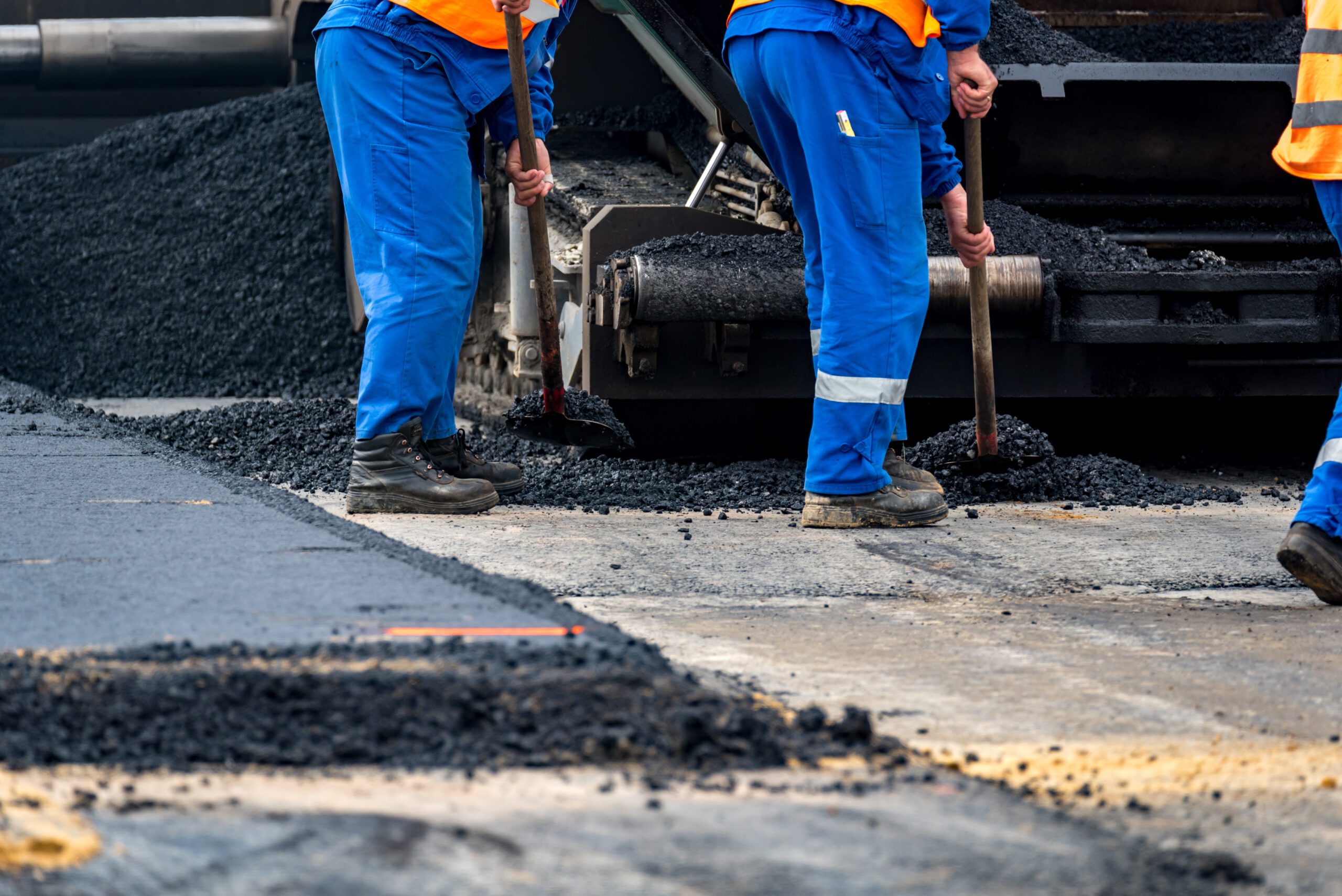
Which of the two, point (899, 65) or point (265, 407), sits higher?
point (899, 65)

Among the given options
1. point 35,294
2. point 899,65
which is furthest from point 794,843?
point 35,294

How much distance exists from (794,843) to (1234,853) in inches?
17.5

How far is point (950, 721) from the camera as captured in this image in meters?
2.10

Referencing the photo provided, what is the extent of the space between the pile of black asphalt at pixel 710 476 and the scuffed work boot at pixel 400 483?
286 millimetres

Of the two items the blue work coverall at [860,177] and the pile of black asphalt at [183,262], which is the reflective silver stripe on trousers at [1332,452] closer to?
the blue work coverall at [860,177]

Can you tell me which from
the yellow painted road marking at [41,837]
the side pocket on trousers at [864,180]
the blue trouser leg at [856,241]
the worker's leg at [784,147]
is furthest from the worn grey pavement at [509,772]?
the side pocket on trousers at [864,180]

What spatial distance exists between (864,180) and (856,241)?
0.45 ft

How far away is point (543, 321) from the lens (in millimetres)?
4238

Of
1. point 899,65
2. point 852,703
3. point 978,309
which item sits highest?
point 899,65

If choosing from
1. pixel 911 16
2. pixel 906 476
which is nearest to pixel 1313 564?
pixel 906 476

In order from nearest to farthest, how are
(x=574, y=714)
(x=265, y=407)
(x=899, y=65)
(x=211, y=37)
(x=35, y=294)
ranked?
1. (x=574, y=714)
2. (x=899, y=65)
3. (x=265, y=407)
4. (x=35, y=294)
5. (x=211, y=37)

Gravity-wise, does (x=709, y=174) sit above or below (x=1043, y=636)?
above

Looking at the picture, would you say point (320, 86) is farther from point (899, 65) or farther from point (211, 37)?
→ point (211, 37)

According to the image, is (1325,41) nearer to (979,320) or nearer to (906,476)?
(979,320)
